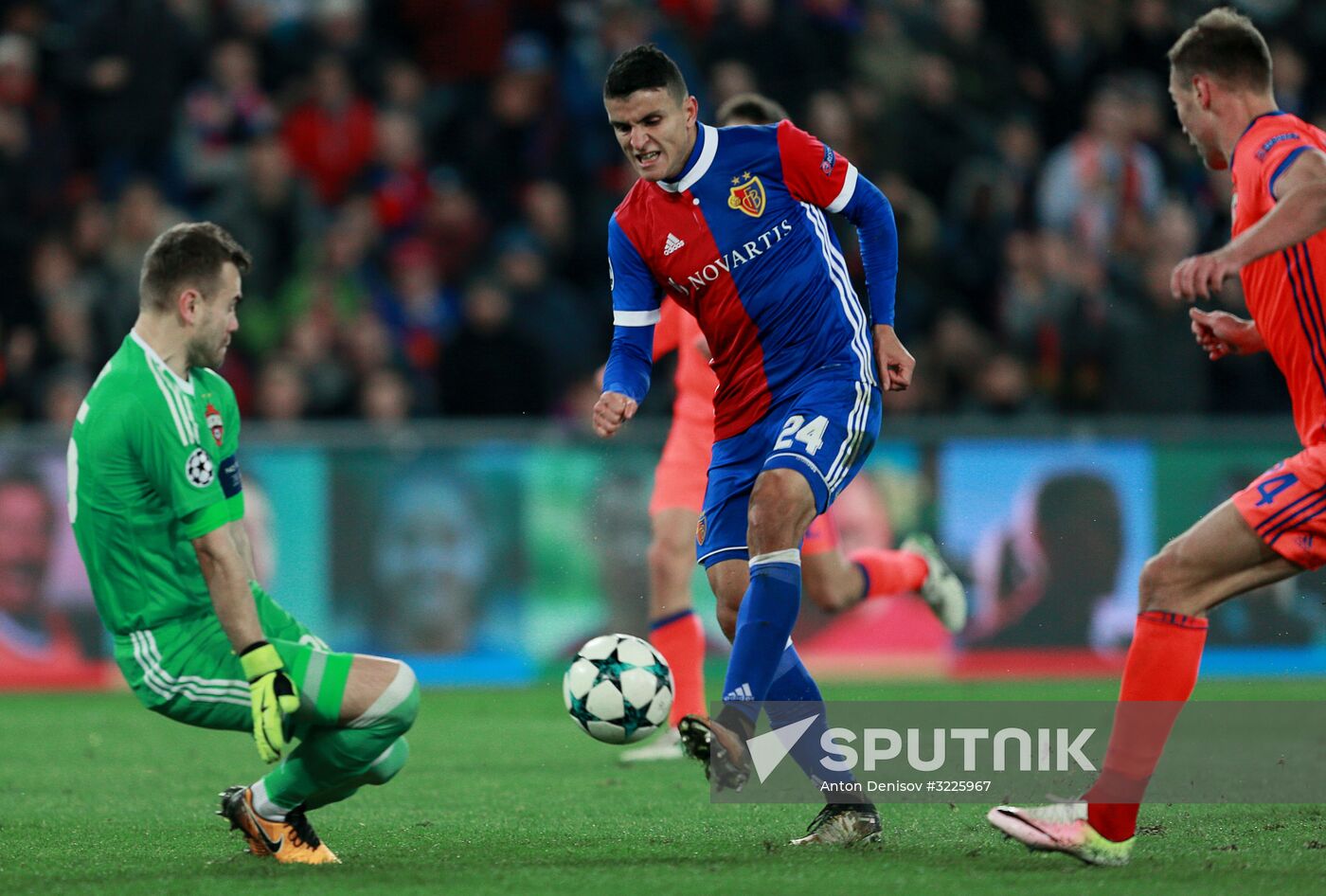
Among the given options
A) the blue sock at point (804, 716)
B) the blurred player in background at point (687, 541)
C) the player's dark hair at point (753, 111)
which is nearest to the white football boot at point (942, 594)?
the blurred player in background at point (687, 541)

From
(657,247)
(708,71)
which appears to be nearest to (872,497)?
(708,71)

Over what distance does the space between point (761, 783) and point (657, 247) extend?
2.19 m

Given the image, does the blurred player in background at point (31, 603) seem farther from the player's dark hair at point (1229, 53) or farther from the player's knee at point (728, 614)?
the player's dark hair at point (1229, 53)

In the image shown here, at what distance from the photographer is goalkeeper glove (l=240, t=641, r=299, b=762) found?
4.90 meters

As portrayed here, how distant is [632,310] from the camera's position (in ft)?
19.4

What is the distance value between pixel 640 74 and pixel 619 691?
1.93m

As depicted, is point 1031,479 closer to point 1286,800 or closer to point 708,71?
point 708,71

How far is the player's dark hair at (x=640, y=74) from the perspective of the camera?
566 cm

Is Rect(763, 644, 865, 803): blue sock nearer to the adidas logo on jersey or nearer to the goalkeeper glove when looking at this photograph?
the adidas logo on jersey

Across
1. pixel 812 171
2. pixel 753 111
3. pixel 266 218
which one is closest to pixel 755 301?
pixel 812 171

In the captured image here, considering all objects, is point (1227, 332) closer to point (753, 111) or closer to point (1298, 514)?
point (1298, 514)

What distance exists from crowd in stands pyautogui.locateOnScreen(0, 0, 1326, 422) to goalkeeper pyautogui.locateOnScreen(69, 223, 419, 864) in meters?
6.61

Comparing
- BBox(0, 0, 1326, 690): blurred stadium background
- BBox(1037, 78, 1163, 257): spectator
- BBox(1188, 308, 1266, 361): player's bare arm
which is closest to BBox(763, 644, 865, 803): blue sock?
BBox(1188, 308, 1266, 361): player's bare arm

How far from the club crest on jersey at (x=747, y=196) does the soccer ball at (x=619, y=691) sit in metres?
1.41
